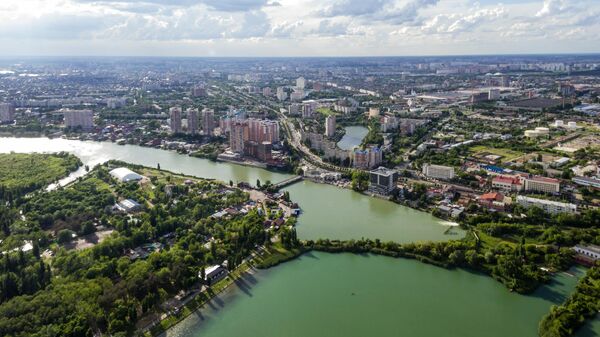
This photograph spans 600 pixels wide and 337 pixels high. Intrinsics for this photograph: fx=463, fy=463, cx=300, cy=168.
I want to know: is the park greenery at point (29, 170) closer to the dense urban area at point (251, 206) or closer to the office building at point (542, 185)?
the dense urban area at point (251, 206)

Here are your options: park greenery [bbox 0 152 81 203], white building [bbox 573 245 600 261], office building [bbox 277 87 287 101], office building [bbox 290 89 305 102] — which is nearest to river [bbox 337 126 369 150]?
office building [bbox 290 89 305 102]

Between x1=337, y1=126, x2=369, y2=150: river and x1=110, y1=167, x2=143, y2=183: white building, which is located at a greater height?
x1=337, y1=126, x2=369, y2=150: river

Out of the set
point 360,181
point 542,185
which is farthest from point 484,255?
point 360,181

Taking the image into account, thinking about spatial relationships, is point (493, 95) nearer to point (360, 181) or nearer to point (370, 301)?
point (360, 181)

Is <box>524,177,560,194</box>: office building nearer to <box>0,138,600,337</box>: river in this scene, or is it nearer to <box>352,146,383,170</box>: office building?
<box>0,138,600,337</box>: river

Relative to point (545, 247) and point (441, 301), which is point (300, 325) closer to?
point (441, 301)
